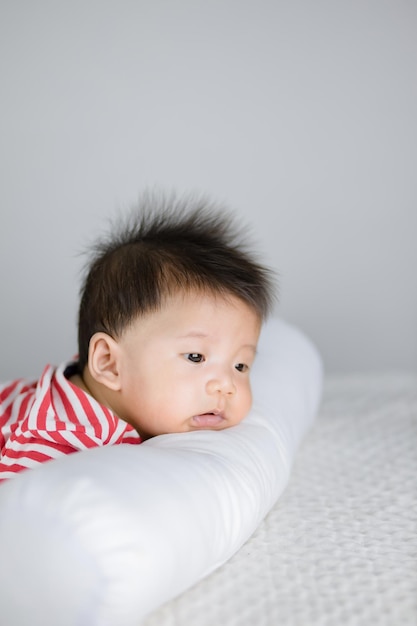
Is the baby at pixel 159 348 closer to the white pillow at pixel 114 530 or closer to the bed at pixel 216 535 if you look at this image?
the bed at pixel 216 535

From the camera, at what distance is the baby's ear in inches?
46.7

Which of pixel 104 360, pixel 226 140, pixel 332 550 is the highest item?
pixel 226 140

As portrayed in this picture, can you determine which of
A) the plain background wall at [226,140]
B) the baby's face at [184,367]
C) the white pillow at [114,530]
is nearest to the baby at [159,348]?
the baby's face at [184,367]

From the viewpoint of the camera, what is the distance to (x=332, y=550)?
0.97 meters

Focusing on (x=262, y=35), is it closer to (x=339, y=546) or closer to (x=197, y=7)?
(x=197, y=7)

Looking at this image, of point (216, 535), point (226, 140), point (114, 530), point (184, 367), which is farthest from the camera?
point (226, 140)

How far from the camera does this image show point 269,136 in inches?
79.3

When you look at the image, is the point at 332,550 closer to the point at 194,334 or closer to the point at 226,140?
the point at 194,334

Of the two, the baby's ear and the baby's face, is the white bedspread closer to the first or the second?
the baby's face

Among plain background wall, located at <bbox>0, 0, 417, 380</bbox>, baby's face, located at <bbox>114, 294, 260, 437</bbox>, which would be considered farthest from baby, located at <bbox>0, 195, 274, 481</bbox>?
plain background wall, located at <bbox>0, 0, 417, 380</bbox>

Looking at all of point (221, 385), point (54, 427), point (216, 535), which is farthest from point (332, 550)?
point (54, 427)

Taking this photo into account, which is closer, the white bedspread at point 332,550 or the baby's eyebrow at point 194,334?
the white bedspread at point 332,550

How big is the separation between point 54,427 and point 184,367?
210 mm

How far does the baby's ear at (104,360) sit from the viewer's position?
119 cm
